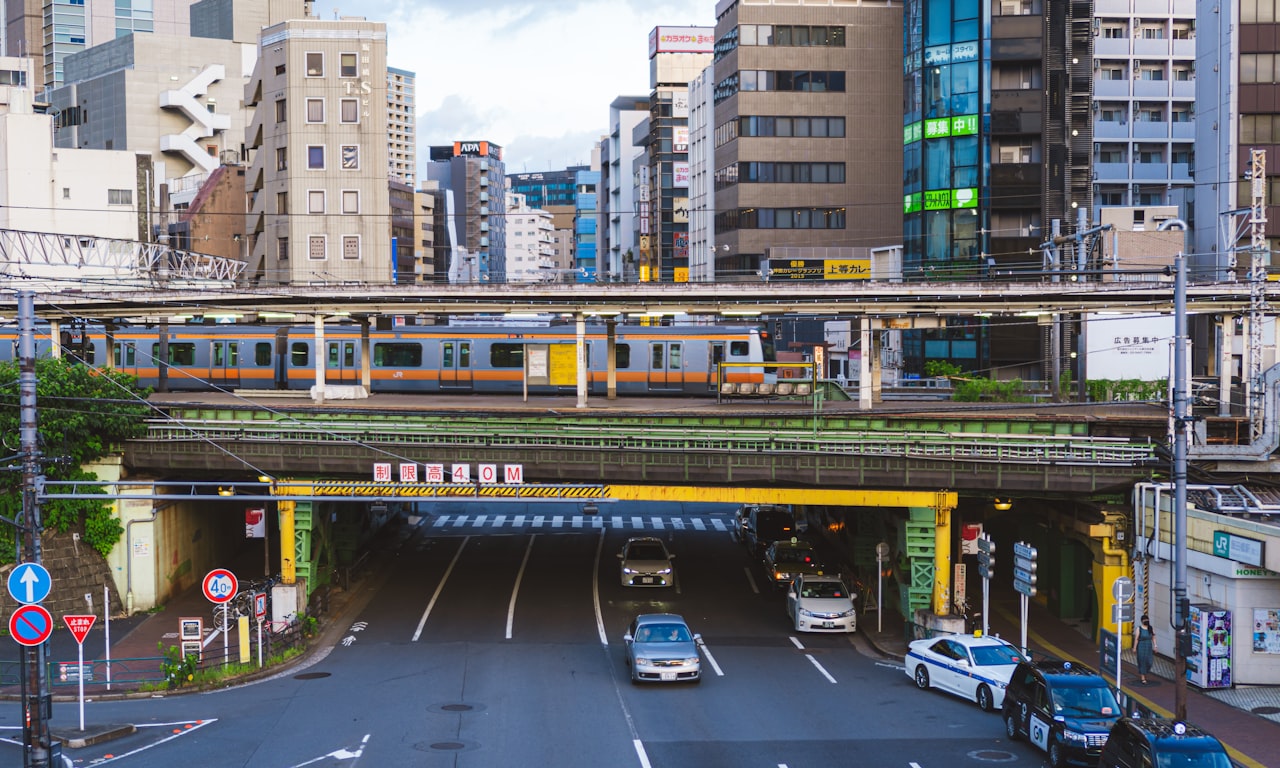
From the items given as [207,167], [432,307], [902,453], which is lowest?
[902,453]

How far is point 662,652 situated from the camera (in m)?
29.1

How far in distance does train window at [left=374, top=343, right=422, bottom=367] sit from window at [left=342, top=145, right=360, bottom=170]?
24.7m

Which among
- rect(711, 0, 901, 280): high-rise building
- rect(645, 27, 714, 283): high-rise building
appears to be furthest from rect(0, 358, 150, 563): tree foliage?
rect(645, 27, 714, 283): high-rise building

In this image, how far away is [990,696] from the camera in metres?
26.3

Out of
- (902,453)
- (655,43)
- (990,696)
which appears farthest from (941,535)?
(655,43)

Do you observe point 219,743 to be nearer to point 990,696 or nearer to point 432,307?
point 990,696

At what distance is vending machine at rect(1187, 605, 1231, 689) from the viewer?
89.2 ft

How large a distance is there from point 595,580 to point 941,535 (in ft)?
45.2

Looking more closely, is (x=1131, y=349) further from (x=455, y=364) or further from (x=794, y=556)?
(x=455, y=364)

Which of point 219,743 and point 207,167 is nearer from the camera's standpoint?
point 219,743

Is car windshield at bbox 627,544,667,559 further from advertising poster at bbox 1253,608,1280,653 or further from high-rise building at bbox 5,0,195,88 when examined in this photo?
high-rise building at bbox 5,0,195,88

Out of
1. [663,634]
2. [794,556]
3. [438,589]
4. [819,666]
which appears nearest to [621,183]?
Result: [794,556]

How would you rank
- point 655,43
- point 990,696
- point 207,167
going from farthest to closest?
point 655,43 < point 207,167 < point 990,696

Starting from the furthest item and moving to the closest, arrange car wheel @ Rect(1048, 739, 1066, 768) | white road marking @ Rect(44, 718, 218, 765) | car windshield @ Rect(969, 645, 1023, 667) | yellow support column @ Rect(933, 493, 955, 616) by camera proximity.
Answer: yellow support column @ Rect(933, 493, 955, 616) → car windshield @ Rect(969, 645, 1023, 667) → white road marking @ Rect(44, 718, 218, 765) → car wheel @ Rect(1048, 739, 1066, 768)
